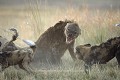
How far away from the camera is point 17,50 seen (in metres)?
4.20

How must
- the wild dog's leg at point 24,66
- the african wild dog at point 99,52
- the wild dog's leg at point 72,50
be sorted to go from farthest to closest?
the wild dog's leg at point 72,50 < the african wild dog at point 99,52 < the wild dog's leg at point 24,66

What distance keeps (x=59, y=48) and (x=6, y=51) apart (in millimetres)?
731

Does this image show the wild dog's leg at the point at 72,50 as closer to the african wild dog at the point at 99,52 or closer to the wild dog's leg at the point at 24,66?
the african wild dog at the point at 99,52

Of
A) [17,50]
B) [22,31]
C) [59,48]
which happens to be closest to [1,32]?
[22,31]

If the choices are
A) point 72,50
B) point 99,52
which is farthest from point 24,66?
point 72,50

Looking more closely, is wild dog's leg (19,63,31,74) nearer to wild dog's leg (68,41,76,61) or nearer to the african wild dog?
the african wild dog

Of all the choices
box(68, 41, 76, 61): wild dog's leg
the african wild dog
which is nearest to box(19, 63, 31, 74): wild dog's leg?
the african wild dog

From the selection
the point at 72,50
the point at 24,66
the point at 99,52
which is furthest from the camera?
the point at 72,50

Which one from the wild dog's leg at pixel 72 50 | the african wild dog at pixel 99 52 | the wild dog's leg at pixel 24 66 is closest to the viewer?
the wild dog's leg at pixel 24 66

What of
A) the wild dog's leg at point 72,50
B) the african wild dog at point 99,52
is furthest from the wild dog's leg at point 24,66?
the wild dog's leg at point 72,50

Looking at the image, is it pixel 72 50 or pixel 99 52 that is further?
pixel 72 50

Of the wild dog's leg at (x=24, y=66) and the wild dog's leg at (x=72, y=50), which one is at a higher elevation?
the wild dog's leg at (x=24, y=66)

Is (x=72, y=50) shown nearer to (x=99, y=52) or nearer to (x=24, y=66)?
(x=99, y=52)

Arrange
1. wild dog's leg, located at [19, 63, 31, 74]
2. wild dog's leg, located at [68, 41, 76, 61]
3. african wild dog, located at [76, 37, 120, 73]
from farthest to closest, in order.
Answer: wild dog's leg, located at [68, 41, 76, 61]
african wild dog, located at [76, 37, 120, 73]
wild dog's leg, located at [19, 63, 31, 74]
